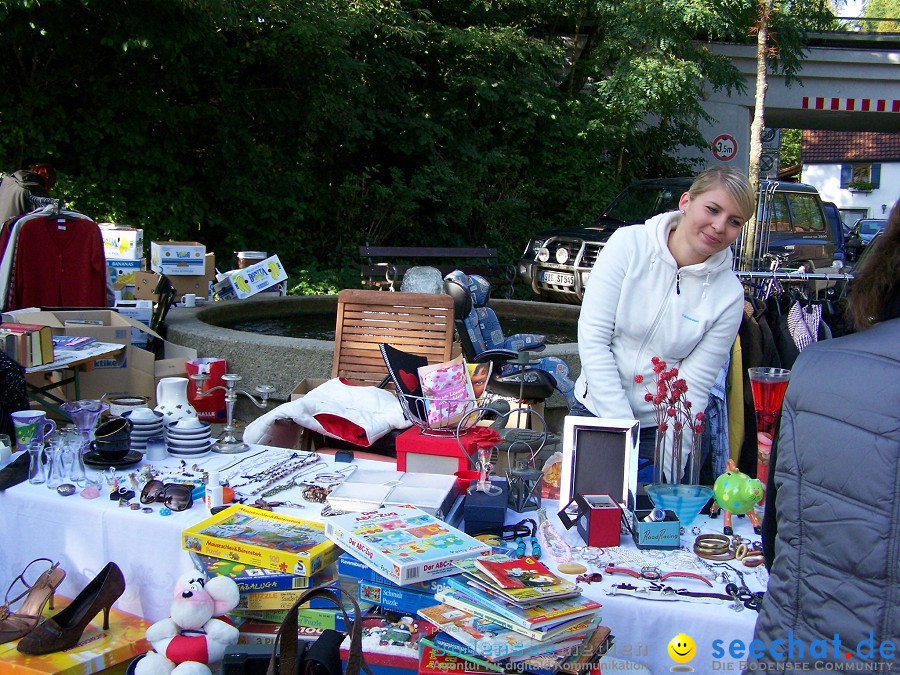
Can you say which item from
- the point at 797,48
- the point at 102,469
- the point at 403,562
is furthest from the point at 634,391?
the point at 797,48

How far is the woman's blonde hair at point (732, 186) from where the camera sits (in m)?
2.81

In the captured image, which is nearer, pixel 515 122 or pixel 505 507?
pixel 505 507

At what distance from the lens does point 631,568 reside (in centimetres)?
216

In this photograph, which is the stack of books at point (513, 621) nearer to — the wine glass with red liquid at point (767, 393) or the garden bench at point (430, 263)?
the wine glass with red liquid at point (767, 393)

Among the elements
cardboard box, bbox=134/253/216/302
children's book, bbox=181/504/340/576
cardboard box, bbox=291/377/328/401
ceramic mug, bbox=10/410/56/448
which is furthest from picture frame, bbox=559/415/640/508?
cardboard box, bbox=134/253/216/302

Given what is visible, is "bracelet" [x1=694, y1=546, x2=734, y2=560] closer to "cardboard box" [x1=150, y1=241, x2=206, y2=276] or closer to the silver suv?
"cardboard box" [x1=150, y1=241, x2=206, y2=276]

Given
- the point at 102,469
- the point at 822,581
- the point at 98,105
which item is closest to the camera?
the point at 822,581

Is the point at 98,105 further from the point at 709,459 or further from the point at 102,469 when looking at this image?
the point at 709,459

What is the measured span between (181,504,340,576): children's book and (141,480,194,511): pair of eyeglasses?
0.59 ft

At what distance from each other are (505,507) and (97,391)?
12.4ft

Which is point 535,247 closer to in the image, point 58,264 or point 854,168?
point 58,264

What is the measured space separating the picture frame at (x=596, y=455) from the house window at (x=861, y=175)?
138ft

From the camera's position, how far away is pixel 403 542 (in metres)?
2.07

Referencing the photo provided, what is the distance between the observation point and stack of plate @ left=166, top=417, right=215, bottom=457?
3.06 meters
